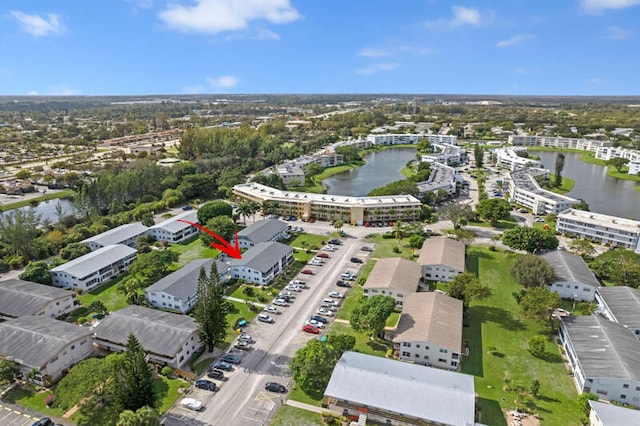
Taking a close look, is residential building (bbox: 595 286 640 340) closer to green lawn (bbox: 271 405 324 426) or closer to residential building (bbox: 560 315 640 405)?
residential building (bbox: 560 315 640 405)

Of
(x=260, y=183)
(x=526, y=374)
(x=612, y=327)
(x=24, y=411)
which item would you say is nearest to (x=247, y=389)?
(x=24, y=411)

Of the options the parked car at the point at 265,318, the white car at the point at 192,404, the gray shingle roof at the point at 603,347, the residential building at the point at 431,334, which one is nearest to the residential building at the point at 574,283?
the gray shingle roof at the point at 603,347

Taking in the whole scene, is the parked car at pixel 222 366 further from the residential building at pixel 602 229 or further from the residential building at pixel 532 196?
the residential building at pixel 532 196

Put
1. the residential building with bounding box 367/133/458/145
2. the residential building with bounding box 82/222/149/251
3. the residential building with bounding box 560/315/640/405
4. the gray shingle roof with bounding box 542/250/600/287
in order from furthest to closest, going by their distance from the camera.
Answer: the residential building with bounding box 367/133/458/145 < the residential building with bounding box 82/222/149/251 < the gray shingle roof with bounding box 542/250/600/287 < the residential building with bounding box 560/315/640/405

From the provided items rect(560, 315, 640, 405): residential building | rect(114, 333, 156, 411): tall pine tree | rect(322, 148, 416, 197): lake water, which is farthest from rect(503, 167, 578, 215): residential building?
rect(114, 333, 156, 411): tall pine tree

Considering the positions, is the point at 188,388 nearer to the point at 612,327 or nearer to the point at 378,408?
the point at 378,408

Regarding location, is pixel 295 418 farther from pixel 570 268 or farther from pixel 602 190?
pixel 602 190

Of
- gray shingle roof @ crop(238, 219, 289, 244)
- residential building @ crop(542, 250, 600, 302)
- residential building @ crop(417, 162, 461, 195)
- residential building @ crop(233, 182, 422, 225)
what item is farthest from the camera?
residential building @ crop(417, 162, 461, 195)
